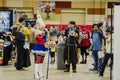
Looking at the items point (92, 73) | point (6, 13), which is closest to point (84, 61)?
point (92, 73)

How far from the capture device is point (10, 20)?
50.3 ft

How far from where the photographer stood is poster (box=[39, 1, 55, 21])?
1083 inches

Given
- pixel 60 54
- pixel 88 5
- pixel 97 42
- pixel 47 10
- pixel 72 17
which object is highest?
pixel 88 5

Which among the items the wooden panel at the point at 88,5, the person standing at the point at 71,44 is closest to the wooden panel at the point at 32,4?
the wooden panel at the point at 88,5

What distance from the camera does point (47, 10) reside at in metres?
27.6

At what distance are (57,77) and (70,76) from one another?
0.44 metres

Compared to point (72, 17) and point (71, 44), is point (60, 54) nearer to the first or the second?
point (71, 44)

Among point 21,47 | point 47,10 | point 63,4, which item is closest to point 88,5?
point 63,4

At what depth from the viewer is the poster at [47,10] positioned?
90.3 feet

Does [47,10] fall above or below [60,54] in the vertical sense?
above

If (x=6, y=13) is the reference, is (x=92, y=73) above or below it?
below

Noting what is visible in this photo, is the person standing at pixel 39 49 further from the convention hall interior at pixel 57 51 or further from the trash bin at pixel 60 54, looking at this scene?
the trash bin at pixel 60 54

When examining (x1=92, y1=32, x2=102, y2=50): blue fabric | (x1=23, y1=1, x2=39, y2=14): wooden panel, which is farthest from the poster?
(x1=92, y1=32, x2=102, y2=50): blue fabric

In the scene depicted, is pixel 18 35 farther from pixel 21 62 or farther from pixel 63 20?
pixel 63 20
